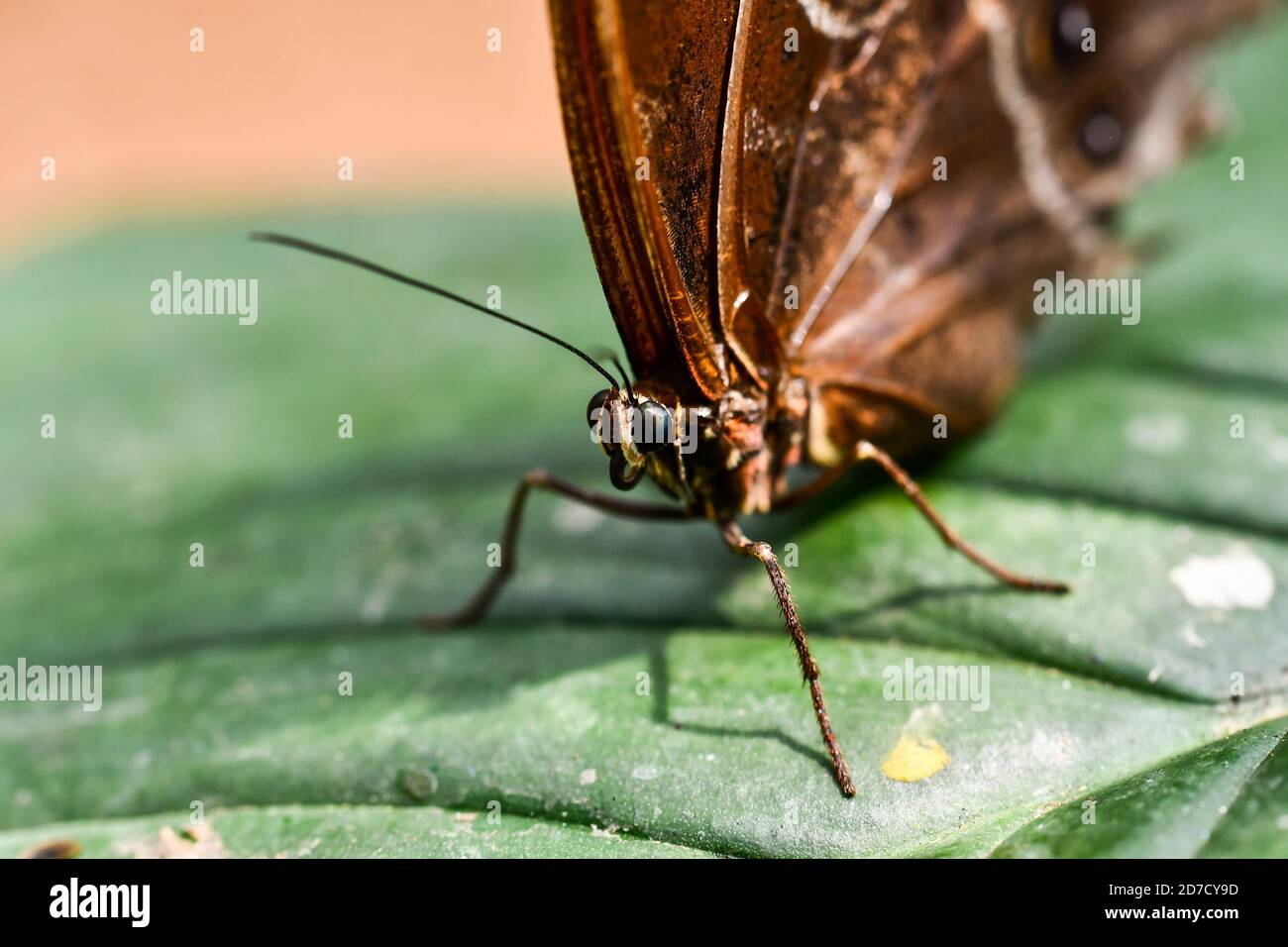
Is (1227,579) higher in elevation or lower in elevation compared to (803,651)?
higher

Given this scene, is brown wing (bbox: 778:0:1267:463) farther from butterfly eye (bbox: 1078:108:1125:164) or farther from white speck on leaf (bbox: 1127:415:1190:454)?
white speck on leaf (bbox: 1127:415:1190:454)

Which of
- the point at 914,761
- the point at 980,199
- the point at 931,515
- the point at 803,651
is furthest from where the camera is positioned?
the point at 980,199

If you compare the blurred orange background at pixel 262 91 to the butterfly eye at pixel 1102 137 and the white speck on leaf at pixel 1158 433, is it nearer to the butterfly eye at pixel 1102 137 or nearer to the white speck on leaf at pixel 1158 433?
the butterfly eye at pixel 1102 137

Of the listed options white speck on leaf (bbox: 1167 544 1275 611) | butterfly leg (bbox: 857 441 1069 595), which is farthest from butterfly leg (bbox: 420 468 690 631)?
white speck on leaf (bbox: 1167 544 1275 611)

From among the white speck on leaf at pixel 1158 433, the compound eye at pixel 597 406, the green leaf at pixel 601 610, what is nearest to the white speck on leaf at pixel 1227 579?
the green leaf at pixel 601 610

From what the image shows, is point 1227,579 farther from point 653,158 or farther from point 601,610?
point 653,158

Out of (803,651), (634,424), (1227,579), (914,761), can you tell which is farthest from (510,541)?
(1227,579)

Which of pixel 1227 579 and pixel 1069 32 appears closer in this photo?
pixel 1227 579
